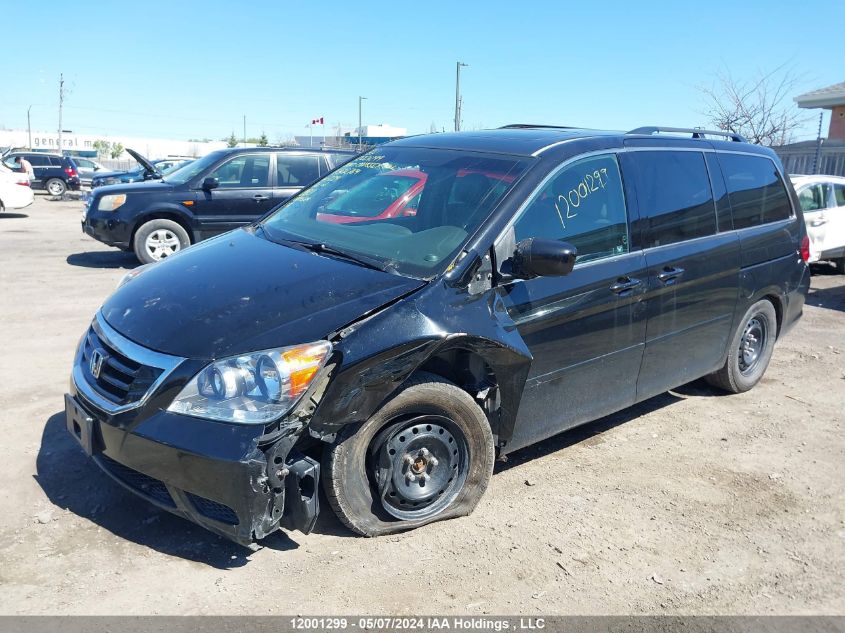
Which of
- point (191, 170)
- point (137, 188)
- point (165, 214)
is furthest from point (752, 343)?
point (137, 188)

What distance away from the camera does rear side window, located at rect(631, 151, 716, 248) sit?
4520 mm

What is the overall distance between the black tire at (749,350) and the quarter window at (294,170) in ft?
22.8

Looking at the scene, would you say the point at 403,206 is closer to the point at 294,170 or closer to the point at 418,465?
the point at 418,465

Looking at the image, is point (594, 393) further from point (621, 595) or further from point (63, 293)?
point (63, 293)

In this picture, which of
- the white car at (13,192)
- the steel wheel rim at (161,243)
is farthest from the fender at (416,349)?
the white car at (13,192)

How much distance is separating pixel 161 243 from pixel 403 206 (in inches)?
293

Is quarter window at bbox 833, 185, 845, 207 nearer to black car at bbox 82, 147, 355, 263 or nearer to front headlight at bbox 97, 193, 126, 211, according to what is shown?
black car at bbox 82, 147, 355, 263

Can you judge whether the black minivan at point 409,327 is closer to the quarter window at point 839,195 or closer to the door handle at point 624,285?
the door handle at point 624,285

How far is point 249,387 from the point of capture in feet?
9.87

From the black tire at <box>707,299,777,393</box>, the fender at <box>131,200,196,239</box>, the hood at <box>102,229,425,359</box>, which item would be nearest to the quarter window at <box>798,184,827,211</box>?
the black tire at <box>707,299,777,393</box>

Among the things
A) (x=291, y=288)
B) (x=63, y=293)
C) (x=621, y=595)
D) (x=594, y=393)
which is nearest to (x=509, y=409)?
(x=594, y=393)

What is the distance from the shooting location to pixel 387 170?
459cm

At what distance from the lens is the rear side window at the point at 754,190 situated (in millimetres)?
5305

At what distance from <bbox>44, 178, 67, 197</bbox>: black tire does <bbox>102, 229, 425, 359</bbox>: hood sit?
91.7 feet
